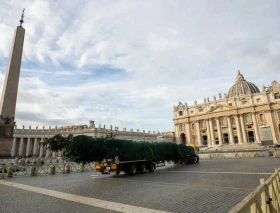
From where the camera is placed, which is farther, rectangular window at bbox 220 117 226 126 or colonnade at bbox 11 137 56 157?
rectangular window at bbox 220 117 226 126

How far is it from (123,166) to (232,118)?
2702 inches

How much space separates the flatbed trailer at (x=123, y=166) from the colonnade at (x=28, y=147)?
5812 cm

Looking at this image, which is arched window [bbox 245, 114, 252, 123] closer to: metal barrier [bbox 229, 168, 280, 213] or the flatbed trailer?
the flatbed trailer

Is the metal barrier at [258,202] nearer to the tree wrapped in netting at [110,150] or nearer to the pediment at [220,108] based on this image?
the tree wrapped in netting at [110,150]

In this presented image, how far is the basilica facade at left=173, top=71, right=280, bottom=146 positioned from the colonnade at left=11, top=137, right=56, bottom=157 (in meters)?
56.9

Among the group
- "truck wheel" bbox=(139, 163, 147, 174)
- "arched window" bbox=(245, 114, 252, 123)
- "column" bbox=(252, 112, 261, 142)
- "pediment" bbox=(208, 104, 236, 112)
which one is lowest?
"truck wheel" bbox=(139, 163, 147, 174)

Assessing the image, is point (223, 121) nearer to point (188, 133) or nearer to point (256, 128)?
point (256, 128)

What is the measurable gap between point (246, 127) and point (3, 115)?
246 feet

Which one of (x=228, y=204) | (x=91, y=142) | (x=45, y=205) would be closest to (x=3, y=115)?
(x=91, y=142)

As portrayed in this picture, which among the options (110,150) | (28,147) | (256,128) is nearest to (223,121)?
(256,128)

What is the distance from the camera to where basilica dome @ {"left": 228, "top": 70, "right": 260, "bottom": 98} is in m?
90.5

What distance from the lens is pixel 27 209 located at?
6812 millimetres

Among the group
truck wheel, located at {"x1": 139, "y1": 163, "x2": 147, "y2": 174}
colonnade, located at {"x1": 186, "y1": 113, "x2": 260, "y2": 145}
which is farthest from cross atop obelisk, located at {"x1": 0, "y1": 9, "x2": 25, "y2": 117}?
colonnade, located at {"x1": 186, "y1": 113, "x2": 260, "y2": 145}

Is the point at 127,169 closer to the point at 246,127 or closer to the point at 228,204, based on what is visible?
the point at 228,204
